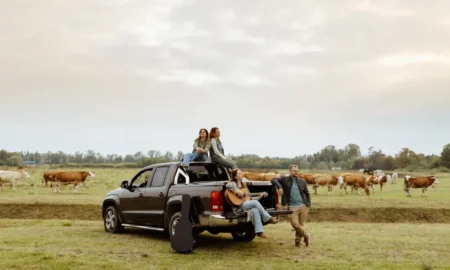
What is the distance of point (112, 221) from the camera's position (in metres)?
15.3

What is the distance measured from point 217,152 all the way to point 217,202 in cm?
234

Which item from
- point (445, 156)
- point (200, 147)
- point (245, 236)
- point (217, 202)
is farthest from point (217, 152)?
point (445, 156)

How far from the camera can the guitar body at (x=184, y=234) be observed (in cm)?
1134

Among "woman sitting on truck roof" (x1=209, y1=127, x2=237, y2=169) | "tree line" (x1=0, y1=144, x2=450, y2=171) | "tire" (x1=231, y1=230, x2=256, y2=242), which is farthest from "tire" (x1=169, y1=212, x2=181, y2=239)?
"tree line" (x1=0, y1=144, x2=450, y2=171)

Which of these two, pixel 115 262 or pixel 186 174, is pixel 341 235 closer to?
pixel 186 174

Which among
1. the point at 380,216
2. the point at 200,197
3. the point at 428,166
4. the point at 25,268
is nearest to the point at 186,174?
the point at 200,197

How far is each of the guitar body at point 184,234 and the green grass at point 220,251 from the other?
0.24 m

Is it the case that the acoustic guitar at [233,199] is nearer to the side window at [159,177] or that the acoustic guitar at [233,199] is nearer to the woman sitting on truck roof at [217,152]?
the woman sitting on truck roof at [217,152]

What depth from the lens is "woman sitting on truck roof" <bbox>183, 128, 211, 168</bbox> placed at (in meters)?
13.5

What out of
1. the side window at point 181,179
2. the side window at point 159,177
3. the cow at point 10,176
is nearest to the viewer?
the side window at point 181,179

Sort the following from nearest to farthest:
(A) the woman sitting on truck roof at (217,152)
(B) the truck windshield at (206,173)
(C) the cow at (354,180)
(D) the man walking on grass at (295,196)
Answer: (D) the man walking on grass at (295,196) → (A) the woman sitting on truck roof at (217,152) → (B) the truck windshield at (206,173) → (C) the cow at (354,180)

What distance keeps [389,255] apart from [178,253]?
4837 millimetres

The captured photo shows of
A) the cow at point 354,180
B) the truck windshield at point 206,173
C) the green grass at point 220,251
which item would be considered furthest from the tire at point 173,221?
the cow at point 354,180

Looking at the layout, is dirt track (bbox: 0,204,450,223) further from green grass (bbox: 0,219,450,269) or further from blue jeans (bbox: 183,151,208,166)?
blue jeans (bbox: 183,151,208,166)
